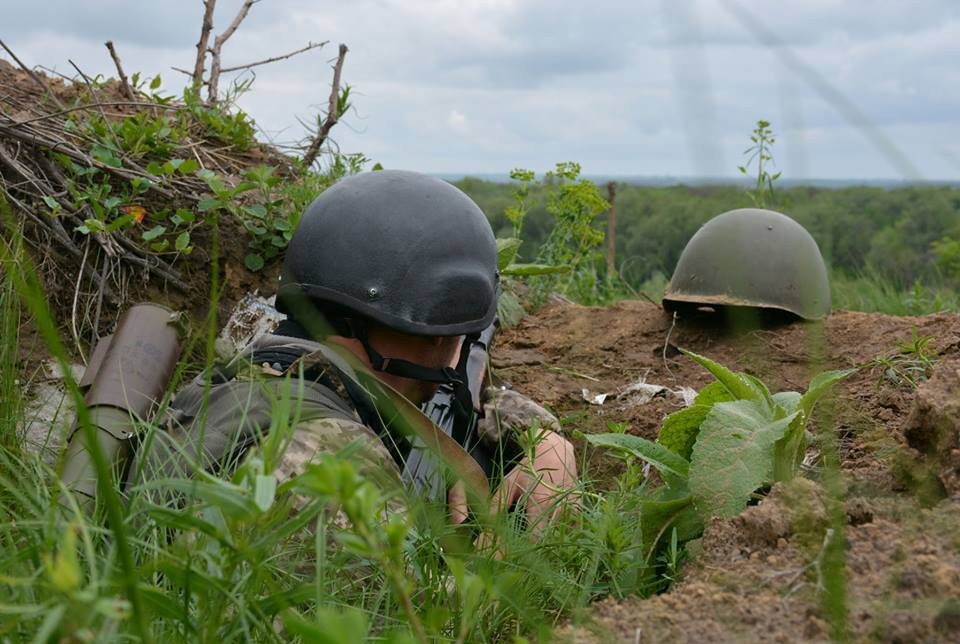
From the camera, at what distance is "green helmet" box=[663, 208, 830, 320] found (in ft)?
14.5

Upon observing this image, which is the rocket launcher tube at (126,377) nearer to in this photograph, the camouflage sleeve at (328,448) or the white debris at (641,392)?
the camouflage sleeve at (328,448)

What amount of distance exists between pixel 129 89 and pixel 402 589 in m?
4.42

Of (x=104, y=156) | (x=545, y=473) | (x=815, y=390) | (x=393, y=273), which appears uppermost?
(x=104, y=156)

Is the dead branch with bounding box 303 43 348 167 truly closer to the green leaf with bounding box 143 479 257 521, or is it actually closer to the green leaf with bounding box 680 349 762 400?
the green leaf with bounding box 680 349 762 400

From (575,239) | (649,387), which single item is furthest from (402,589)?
(575,239)

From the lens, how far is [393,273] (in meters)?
3.01

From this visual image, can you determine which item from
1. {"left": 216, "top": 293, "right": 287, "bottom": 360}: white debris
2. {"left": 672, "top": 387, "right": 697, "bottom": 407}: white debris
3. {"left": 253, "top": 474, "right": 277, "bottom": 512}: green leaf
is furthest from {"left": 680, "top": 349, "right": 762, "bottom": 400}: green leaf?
{"left": 216, "top": 293, "right": 287, "bottom": 360}: white debris

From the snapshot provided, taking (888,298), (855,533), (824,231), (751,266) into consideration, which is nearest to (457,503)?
(855,533)

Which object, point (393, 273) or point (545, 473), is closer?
point (393, 273)

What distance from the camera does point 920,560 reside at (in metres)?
1.50

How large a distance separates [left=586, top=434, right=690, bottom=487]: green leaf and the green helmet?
206cm

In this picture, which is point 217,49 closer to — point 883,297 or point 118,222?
point 118,222

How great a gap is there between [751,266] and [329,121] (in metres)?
2.21

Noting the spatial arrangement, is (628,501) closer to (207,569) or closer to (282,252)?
(207,569)
